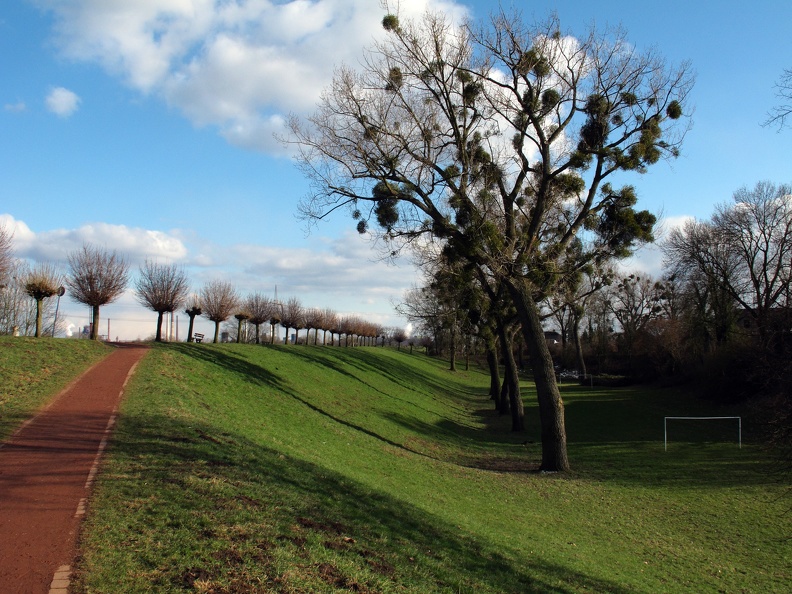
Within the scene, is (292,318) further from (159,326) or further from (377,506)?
(377,506)

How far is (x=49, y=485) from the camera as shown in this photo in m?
7.82

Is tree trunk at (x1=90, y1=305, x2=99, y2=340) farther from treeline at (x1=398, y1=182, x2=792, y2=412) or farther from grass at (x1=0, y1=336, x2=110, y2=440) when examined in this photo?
treeline at (x1=398, y1=182, x2=792, y2=412)

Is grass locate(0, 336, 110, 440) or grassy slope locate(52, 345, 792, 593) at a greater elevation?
grass locate(0, 336, 110, 440)

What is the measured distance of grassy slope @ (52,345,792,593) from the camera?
20.1 ft

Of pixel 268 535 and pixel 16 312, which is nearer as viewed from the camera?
pixel 268 535

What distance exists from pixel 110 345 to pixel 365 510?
773 inches

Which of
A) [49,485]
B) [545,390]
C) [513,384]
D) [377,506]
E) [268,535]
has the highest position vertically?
[545,390]

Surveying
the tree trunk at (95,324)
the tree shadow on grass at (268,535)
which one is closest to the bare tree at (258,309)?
the tree trunk at (95,324)

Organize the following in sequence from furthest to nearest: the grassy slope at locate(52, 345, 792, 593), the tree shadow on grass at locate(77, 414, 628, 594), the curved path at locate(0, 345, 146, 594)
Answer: the grassy slope at locate(52, 345, 792, 593) < the tree shadow on grass at locate(77, 414, 628, 594) < the curved path at locate(0, 345, 146, 594)

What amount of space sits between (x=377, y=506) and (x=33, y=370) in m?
12.1

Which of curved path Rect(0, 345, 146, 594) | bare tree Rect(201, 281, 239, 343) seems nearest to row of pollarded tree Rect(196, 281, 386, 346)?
bare tree Rect(201, 281, 239, 343)

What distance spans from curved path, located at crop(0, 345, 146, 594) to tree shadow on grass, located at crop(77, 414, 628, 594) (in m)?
0.28

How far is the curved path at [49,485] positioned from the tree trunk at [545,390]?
36.3 ft

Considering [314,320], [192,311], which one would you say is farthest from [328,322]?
[192,311]
